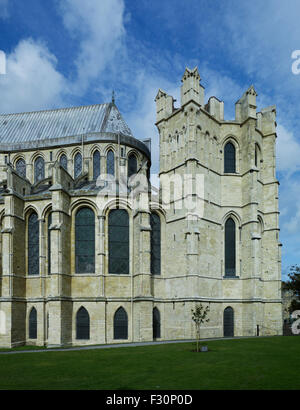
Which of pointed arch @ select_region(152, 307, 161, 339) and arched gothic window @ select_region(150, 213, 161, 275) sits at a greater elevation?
arched gothic window @ select_region(150, 213, 161, 275)

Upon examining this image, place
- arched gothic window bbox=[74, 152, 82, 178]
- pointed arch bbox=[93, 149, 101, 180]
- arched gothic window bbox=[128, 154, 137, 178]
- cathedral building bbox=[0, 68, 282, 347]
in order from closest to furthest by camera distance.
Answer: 1. cathedral building bbox=[0, 68, 282, 347]
2. pointed arch bbox=[93, 149, 101, 180]
3. arched gothic window bbox=[74, 152, 82, 178]
4. arched gothic window bbox=[128, 154, 137, 178]

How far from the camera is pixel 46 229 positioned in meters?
29.5

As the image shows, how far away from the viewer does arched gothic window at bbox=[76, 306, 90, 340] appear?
89.4ft

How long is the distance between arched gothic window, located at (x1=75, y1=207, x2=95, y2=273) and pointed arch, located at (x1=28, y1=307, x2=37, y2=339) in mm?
4590

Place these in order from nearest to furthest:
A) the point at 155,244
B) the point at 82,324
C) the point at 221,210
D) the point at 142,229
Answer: the point at 82,324 → the point at 142,229 → the point at 155,244 → the point at 221,210

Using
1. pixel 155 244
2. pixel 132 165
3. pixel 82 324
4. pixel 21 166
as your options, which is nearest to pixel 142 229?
pixel 155 244

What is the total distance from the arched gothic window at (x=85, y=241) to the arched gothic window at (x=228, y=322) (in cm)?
1181

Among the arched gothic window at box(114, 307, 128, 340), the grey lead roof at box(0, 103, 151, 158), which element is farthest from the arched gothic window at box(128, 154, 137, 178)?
the arched gothic window at box(114, 307, 128, 340)

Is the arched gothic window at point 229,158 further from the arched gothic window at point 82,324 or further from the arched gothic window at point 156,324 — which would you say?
the arched gothic window at point 82,324

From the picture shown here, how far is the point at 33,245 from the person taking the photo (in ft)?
98.1

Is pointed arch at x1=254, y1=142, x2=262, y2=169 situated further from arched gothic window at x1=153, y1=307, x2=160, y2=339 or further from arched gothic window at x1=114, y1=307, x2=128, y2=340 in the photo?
arched gothic window at x1=114, y1=307, x2=128, y2=340

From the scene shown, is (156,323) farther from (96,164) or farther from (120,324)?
(96,164)

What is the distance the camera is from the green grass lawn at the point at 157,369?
1212 centimetres

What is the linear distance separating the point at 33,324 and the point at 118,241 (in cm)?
891
